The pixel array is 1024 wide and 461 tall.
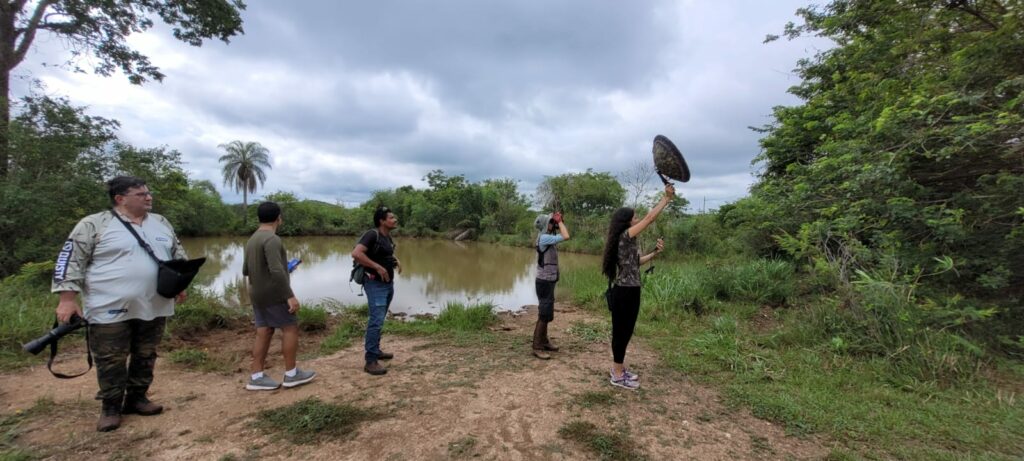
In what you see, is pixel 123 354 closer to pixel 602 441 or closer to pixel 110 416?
pixel 110 416

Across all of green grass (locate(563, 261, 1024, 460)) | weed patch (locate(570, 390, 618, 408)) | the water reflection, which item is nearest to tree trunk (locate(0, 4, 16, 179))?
the water reflection

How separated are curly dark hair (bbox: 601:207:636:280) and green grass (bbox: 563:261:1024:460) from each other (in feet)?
4.56

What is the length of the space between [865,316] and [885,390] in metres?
1.07

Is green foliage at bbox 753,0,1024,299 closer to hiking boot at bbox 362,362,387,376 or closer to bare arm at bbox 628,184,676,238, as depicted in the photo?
bare arm at bbox 628,184,676,238

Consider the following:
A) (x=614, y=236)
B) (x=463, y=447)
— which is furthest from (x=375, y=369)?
(x=614, y=236)

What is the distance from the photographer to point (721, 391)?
10.8ft

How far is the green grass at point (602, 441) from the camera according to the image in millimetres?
2245

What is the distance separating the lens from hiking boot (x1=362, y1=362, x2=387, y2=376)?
11.4 ft

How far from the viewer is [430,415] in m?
2.69

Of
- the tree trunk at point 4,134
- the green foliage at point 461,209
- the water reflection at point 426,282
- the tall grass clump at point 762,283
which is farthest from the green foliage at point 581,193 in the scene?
the tree trunk at point 4,134

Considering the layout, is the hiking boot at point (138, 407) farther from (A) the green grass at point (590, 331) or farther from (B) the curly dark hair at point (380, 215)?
(A) the green grass at point (590, 331)

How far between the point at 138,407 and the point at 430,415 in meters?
1.85

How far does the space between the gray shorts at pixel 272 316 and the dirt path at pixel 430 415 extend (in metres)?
0.52

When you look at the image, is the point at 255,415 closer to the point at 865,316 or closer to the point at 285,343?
the point at 285,343
